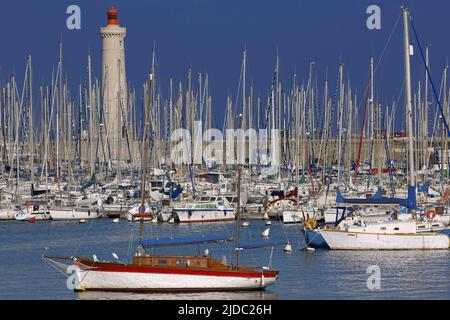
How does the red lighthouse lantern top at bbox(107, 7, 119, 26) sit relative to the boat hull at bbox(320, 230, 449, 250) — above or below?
above

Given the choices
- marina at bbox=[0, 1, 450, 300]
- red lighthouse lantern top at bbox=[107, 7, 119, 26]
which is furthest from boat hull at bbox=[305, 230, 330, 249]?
red lighthouse lantern top at bbox=[107, 7, 119, 26]

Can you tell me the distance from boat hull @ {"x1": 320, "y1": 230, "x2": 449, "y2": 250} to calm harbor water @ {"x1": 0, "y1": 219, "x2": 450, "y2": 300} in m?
0.33

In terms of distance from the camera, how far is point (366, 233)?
132 ft

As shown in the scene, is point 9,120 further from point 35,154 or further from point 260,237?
point 260,237

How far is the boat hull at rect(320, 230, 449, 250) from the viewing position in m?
40.3

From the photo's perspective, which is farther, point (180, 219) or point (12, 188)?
point (12, 188)

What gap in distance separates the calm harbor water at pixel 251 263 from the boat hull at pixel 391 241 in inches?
12.8

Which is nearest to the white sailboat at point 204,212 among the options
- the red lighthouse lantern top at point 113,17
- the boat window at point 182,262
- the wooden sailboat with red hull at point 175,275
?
the wooden sailboat with red hull at point 175,275

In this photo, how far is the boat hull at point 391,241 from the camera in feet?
132

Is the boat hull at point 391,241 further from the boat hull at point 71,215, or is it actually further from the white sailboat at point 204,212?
the boat hull at point 71,215

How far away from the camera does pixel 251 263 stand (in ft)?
126

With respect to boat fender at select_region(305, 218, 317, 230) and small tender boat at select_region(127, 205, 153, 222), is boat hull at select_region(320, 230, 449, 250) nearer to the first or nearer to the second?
boat fender at select_region(305, 218, 317, 230)
